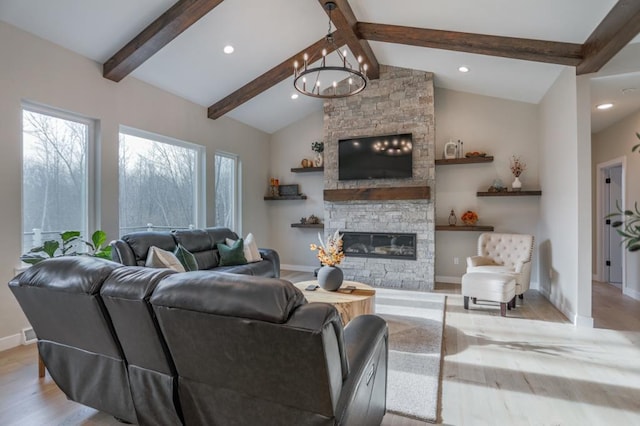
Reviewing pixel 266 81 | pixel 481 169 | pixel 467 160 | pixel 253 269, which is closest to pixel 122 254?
pixel 253 269

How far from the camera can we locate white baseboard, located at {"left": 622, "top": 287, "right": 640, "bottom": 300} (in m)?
4.59

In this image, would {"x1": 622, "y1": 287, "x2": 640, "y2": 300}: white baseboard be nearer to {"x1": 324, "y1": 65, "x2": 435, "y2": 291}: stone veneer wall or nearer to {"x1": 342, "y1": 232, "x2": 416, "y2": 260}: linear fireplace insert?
{"x1": 324, "y1": 65, "x2": 435, "y2": 291}: stone veneer wall

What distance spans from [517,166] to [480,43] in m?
2.32

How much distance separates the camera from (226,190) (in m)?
6.25

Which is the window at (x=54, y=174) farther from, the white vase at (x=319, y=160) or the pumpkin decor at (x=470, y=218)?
the pumpkin decor at (x=470, y=218)

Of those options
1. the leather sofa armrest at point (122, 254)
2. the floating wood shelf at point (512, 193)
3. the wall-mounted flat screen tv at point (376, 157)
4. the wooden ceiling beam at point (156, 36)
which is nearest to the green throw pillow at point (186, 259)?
the leather sofa armrest at point (122, 254)

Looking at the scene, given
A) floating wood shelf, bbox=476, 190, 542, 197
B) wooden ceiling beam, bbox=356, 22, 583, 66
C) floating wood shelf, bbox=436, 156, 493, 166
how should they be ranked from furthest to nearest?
1. floating wood shelf, bbox=436, 156, 493, 166
2. floating wood shelf, bbox=476, 190, 542, 197
3. wooden ceiling beam, bbox=356, 22, 583, 66

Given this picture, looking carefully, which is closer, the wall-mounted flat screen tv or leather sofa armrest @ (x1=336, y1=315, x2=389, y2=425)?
leather sofa armrest @ (x1=336, y1=315, x2=389, y2=425)

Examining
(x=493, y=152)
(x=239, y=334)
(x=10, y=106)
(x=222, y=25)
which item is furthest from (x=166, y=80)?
(x=493, y=152)

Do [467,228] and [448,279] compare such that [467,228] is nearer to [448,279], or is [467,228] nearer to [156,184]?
[448,279]

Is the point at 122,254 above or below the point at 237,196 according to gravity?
below

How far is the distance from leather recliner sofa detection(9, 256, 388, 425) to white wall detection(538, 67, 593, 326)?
301cm

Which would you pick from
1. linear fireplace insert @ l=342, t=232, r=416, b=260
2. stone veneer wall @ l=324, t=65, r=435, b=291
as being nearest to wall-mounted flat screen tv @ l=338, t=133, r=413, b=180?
stone veneer wall @ l=324, t=65, r=435, b=291

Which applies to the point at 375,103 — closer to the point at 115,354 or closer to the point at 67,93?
the point at 67,93
